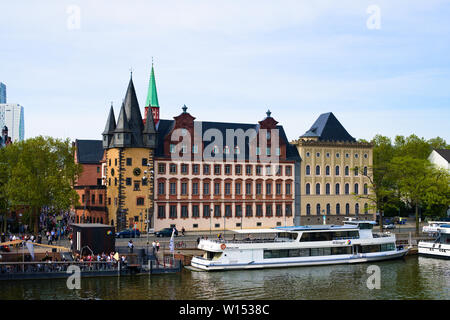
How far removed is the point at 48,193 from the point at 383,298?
2039 inches

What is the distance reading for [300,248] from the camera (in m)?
62.5

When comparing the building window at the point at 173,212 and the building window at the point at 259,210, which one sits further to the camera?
the building window at the point at 259,210

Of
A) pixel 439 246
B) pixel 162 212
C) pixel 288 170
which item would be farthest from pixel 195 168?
pixel 439 246

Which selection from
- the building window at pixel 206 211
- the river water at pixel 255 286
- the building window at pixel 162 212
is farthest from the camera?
the building window at pixel 206 211

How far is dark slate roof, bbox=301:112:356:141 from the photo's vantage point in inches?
4092

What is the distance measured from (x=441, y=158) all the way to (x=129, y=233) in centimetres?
7383

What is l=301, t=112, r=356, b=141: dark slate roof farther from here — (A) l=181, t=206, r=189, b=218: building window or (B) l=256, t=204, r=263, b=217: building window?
(A) l=181, t=206, r=189, b=218: building window

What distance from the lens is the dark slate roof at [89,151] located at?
112188mm

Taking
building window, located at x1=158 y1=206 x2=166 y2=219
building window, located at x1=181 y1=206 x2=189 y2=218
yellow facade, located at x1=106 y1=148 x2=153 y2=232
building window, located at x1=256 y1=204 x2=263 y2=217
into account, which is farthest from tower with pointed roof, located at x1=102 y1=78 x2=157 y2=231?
building window, located at x1=256 y1=204 x2=263 y2=217

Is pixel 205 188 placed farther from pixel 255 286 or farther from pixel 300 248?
pixel 255 286

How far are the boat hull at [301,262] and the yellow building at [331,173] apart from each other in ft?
108

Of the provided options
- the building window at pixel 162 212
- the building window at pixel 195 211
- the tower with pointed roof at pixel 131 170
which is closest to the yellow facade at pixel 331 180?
the building window at pixel 195 211

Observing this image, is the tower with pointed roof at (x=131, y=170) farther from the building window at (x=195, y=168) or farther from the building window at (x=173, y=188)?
the building window at (x=195, y=168)
